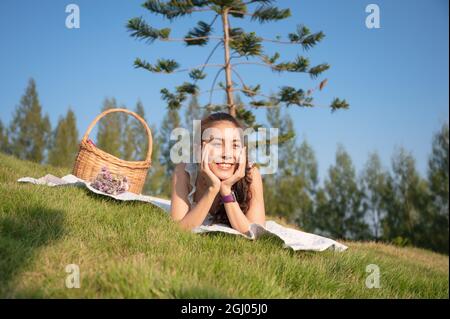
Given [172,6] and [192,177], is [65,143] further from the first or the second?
[192,177]

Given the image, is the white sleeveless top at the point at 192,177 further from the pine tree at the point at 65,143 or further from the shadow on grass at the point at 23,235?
the pine tree at the point at 65,143

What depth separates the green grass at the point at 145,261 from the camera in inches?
67.9

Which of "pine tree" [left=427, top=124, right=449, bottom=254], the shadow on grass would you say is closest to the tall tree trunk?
the shadow on grass

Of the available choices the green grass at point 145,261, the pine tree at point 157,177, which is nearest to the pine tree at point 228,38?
the green grass at point 145,261

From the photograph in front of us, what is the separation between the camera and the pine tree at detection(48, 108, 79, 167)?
19.0m

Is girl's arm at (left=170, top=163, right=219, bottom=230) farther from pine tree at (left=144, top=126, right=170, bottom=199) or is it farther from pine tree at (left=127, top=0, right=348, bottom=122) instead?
pine tree at (left=144, top=126, right=170, bottom=199)

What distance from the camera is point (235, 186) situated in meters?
3.52

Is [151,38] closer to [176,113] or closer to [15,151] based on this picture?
[176,113]

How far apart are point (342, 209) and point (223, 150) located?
1807 cm

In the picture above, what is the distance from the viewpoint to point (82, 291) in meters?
1.68

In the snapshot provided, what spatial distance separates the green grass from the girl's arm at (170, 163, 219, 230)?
13 centimetres

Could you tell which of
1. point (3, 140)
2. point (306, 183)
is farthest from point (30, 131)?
point (306, 183)
